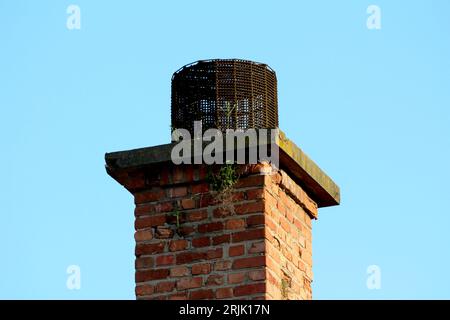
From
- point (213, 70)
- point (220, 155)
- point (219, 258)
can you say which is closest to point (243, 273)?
point (219, 258)

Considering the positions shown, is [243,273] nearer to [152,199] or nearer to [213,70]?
[152,199]

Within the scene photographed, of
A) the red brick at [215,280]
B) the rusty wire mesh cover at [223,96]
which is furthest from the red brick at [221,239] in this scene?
the rusty wire mesh cover at [223,96]

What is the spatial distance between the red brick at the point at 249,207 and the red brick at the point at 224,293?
1.62 ft

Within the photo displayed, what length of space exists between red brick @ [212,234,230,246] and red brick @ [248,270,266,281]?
0.27 m

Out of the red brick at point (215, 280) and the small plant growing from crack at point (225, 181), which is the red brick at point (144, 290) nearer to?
the red brick at point (215, 280)

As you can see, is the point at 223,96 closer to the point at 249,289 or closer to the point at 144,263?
the point at 144,263

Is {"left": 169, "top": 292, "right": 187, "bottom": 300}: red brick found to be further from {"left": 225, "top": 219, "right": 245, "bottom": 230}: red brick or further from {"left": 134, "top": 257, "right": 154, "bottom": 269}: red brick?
{"left": 225, "top": 219, "right": 245, "bottom": 230}: red brick

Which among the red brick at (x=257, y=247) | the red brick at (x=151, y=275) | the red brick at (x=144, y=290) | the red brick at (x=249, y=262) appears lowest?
the red brick at (x=144, y=290)

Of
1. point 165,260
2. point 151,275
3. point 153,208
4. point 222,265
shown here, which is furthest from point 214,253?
point 153,208

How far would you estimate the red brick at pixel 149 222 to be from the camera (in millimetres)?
9320

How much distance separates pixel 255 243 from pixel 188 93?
119 centimetres

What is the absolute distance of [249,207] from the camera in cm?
914

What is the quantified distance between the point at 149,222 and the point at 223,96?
940mm

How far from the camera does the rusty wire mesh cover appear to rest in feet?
31.2
